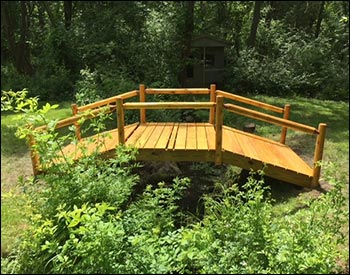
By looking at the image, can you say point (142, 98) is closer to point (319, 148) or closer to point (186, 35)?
point (319, 148)

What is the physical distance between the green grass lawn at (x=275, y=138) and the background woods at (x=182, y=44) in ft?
4.50

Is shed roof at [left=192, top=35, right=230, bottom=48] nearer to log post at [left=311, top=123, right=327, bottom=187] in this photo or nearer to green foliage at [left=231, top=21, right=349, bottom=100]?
green foliage at [left=231, top=21, right=349, bottom=100]

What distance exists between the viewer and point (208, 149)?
4363mm

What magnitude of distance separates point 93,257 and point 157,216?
2.21ft

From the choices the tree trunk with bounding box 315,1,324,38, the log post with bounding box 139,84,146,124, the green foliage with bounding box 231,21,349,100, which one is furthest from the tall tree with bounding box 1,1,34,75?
the tree trunk with bounding box 315,1,324,38

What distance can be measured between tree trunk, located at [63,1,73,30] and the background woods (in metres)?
0.04

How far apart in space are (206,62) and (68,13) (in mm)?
5332

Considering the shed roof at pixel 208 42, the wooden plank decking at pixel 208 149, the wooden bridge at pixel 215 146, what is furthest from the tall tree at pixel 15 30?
the wooden bridge at pixel 215 146

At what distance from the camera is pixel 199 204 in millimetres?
4336

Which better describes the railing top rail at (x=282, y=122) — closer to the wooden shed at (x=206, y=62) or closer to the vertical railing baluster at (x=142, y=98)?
the vertical railing baluster at (x=142, y=98)

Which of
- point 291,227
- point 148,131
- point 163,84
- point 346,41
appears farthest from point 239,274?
point 346,41

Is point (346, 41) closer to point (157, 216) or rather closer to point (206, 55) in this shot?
point (206, 55)

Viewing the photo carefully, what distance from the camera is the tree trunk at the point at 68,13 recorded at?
11766mm

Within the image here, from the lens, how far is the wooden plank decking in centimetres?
439
